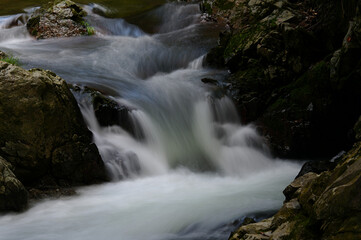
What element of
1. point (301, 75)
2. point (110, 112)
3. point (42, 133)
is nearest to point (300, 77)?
point (301, 75)

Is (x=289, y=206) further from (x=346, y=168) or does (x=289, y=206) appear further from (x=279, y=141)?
(x=279, y=141)

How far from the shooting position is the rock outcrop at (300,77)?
297 inches

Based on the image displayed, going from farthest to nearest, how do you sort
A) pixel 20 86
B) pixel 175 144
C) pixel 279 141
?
pixel 279 141, pixel 175 144, pixel 20 86

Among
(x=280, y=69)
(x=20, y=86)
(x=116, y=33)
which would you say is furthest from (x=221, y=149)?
(x=116, y=33)

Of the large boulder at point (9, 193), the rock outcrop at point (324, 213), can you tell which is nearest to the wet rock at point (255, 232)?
the rock outcrop at point (324, 213)

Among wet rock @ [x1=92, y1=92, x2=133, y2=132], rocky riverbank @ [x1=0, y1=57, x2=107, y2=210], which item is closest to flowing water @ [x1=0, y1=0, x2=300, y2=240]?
wet rock @ [x1=92, y1=92, x2=133, y2=132]

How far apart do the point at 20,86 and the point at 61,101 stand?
0.64 meters

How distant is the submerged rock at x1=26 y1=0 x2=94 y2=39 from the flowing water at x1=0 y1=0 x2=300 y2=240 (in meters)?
0.55

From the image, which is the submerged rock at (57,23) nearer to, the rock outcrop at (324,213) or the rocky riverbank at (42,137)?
the rocky riverbank at (42,137)

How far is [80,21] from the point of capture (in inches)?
521

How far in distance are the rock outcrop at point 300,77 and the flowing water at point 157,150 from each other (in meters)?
0.47

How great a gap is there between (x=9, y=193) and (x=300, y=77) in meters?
5.97

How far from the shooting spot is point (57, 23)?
42.4ft

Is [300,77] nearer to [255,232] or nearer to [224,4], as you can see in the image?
[255,232]
